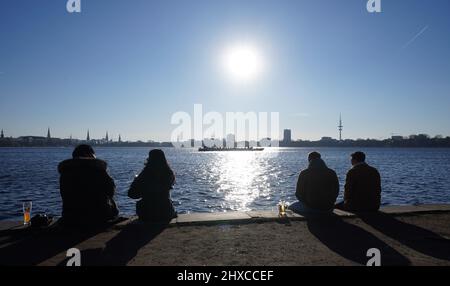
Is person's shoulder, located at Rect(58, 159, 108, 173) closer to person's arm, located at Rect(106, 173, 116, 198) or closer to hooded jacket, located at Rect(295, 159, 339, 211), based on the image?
person's arm, located at Rect(106, 173, 116, 198)

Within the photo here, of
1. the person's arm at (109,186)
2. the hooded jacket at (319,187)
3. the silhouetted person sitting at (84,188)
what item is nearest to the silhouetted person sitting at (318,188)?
the hooded jacket at (319,187)

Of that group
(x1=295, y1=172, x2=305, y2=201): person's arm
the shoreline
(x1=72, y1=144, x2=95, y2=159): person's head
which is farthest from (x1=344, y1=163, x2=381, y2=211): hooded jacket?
(x1=72, y1=144, x2=95, y2=159): person's head

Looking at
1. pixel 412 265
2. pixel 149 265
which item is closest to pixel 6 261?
pixel 149 265

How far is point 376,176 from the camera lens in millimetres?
8969

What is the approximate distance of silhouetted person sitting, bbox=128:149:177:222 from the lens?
7844 millimetres

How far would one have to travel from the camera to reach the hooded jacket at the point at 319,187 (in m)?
8.73

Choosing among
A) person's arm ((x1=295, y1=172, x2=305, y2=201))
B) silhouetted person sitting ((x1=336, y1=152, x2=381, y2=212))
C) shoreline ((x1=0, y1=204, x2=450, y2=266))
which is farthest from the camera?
person's arm ((x1=295, y1=172, x2=305, y2=201))

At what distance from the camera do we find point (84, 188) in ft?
23.1

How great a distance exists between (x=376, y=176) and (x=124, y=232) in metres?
5.82

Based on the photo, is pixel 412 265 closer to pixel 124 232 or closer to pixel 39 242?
pixel 124 232

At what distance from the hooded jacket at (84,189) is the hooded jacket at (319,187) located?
442 cm

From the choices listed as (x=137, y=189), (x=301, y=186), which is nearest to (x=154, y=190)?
(x=137, y=189)

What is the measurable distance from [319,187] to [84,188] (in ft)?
16.6

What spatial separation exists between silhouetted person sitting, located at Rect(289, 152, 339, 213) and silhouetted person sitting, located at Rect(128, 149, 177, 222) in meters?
3.14
